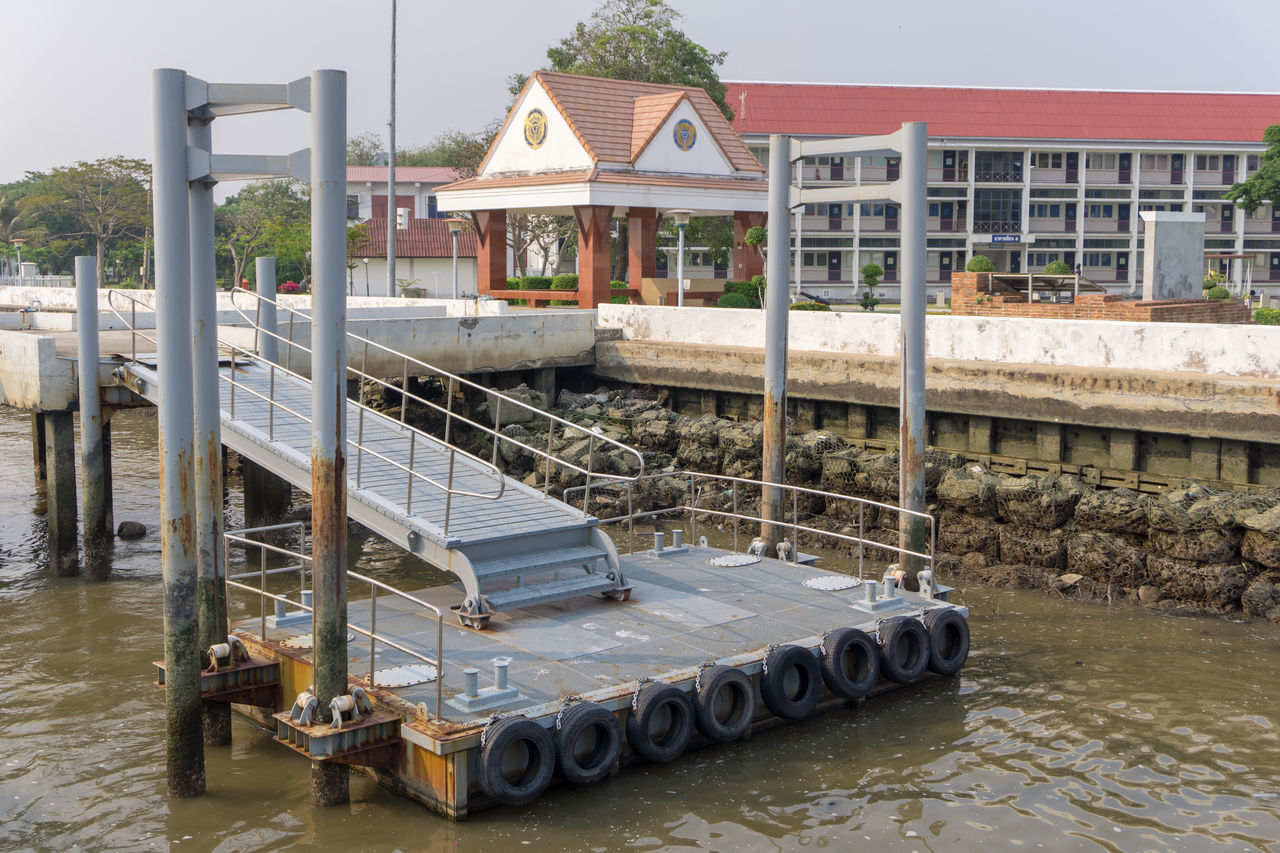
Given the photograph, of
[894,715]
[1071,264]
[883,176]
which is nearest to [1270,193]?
[1071,264]

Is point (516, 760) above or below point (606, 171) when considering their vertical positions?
below

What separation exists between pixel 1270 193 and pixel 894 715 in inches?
2083

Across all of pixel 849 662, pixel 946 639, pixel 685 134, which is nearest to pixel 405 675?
pixel 849 662

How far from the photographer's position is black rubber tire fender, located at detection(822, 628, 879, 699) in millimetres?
10555

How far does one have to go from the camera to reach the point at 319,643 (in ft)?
28.6

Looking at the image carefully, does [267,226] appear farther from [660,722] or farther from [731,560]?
[660,722]

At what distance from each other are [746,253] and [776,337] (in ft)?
64.3

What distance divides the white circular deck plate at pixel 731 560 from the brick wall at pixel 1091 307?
9.81 metres

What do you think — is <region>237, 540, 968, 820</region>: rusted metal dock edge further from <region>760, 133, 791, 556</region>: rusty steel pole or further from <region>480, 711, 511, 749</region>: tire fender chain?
<region>760, 133, 791, 556</region>: rusty steel pole

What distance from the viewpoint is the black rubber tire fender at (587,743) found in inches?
350

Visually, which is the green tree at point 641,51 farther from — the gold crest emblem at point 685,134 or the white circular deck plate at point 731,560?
the white circular deck plate at point 731,560

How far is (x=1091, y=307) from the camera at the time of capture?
2086 cm

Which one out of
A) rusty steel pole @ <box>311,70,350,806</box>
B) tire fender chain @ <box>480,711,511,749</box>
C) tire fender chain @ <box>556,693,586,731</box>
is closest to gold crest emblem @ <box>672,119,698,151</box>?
rusty steel pole @ <box>311,70,350,806</box>

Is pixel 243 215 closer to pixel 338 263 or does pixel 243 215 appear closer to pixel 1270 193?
pixel 1270 193
